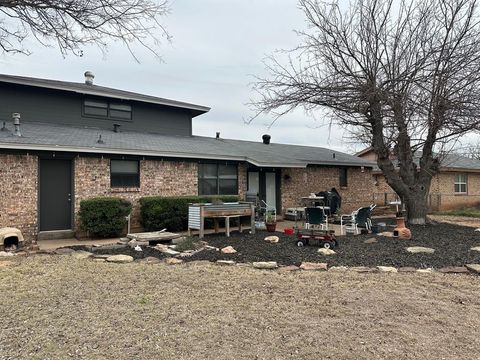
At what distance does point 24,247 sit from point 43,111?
249 inches

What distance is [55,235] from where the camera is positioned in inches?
391

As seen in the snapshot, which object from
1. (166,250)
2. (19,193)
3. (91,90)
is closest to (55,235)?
(19,193)

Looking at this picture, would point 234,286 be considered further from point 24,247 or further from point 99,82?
point 99,82

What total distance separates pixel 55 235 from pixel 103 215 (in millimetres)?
1408

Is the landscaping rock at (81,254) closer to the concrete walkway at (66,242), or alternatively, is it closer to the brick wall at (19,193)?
the concrete walkway at (66,242)

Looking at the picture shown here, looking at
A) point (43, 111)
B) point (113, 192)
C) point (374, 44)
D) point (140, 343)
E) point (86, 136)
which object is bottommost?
point (140, 343)

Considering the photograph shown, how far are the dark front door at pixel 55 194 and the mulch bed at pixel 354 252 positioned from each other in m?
2.46

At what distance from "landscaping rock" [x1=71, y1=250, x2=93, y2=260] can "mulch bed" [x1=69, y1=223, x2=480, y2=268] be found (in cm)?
40

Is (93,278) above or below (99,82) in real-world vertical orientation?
below

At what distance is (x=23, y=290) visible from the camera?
511 cm

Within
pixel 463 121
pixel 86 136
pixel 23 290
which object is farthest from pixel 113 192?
pixel 463 121

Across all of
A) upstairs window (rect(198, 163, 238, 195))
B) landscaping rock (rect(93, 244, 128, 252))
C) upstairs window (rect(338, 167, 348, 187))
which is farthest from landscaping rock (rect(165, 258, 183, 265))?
upstairs window (rect(338, 167, 348, 187))

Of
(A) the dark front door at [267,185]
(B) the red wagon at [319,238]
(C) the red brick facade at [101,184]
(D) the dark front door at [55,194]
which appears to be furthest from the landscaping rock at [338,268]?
(A) the dark front door at [267,185]

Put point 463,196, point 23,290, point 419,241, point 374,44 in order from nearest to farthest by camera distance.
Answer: point 23,290 → point 419,241 → point 374,44 → point 463,196
